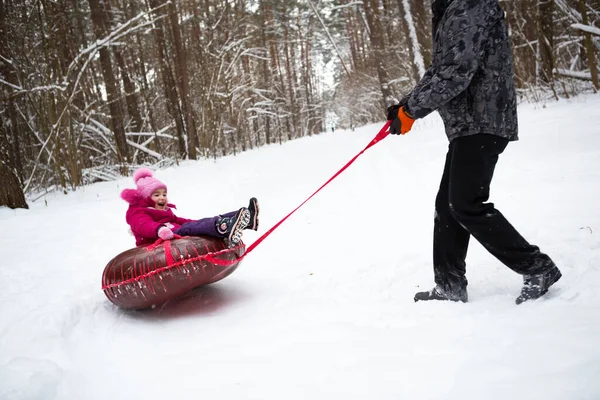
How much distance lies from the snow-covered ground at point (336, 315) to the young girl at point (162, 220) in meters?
0.53

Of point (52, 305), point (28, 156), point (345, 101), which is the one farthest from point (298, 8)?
point (52, 305)

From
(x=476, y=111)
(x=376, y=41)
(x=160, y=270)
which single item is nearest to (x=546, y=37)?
(x=376, y=41)

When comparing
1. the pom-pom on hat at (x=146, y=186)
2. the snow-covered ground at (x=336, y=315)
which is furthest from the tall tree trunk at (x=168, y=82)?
the pom-pom on hat at (x=146, y=186)

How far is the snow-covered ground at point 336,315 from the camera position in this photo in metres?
1.58

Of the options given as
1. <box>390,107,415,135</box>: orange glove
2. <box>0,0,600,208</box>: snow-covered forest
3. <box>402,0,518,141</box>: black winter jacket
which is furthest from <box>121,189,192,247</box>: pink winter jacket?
<box>0,0,600,208</box>: snow-covered forest

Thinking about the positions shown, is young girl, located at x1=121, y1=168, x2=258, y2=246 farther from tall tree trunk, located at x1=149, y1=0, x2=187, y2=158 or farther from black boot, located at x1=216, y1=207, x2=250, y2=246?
tall tree trunk, located at x1=149, y1=0, x2=187, y2=158

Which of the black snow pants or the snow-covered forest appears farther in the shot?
the snow-covered forest

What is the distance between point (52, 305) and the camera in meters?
2.68

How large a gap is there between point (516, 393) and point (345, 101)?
25252 millimetres

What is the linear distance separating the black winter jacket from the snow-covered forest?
575cm

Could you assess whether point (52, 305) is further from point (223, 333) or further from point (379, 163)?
point (379, 163)

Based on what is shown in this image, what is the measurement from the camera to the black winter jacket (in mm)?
1861

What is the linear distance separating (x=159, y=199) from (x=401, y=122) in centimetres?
201

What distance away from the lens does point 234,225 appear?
277 cm
